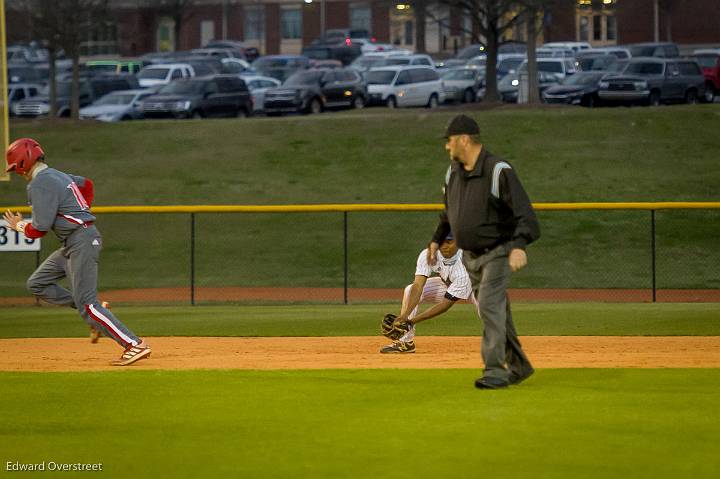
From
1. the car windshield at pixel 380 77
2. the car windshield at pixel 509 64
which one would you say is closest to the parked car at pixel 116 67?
the car windshield at pixel 380 77

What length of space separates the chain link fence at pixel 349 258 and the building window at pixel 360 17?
54650mm

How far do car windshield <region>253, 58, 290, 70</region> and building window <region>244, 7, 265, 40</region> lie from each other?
2605 cm

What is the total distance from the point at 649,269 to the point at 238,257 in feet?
25.3

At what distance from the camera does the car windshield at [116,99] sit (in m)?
42.8

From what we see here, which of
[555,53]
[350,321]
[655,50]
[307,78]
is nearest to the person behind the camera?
[350,321]

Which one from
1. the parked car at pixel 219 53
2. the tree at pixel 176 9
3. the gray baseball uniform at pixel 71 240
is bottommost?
the gray baseball uniform at pixel 71 240

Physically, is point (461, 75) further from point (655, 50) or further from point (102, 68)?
point (102, 68)

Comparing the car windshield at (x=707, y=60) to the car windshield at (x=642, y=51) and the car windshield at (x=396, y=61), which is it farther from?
the car windshield at (x=396, y=61)

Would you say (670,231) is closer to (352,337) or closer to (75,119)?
(352,337)

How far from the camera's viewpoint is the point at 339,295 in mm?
21047

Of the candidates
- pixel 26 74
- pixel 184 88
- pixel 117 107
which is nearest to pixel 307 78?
pixel 184 88

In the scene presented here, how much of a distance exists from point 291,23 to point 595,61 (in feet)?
126

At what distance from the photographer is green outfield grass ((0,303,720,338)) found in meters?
14.8

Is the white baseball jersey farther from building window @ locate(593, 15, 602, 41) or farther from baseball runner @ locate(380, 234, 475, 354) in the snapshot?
building window @ locate(593, 15, 602, 41)
